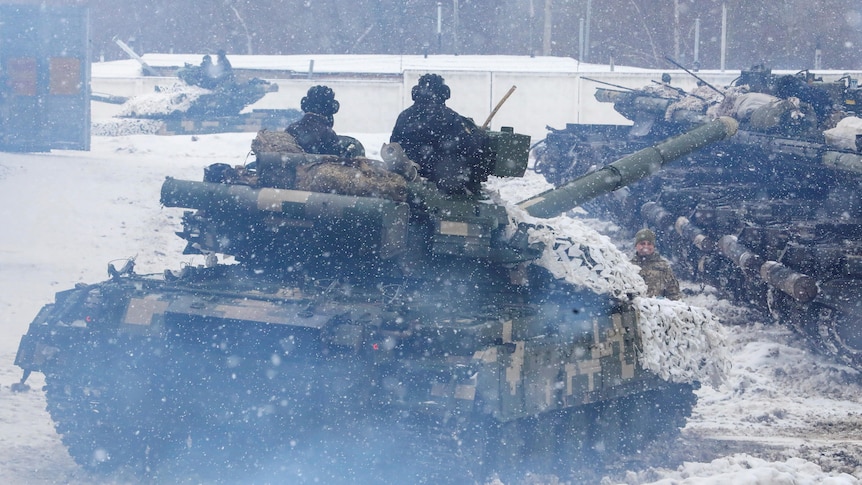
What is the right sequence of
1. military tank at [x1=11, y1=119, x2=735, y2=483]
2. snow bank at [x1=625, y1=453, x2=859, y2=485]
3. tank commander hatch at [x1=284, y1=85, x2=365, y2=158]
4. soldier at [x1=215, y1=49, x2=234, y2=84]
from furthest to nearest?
soldier at [x1=215, y1=49, x2=234, y2=84] → tank commander hatch at [x1=284, y1=85, x2=365, y2=158] → military tank at [x1=11, y1=119, x2=735, y2=483] → snow bank at [x1=625, y1=453, x2=859, y2=485]

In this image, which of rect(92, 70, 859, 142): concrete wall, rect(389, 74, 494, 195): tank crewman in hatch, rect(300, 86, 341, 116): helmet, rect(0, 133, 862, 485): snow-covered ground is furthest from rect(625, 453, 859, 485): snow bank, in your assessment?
rect(92, 70, 859, 142): concrete wall

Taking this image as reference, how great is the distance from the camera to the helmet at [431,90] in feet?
27.6

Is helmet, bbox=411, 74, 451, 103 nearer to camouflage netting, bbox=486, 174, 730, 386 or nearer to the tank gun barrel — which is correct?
camouflage netting, bbox=486, 174, 730, 386

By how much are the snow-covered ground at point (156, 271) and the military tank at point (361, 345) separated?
52 centimetres

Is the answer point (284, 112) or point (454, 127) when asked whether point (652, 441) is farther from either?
point (284, 112)

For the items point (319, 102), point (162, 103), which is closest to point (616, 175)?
point (319, 102)

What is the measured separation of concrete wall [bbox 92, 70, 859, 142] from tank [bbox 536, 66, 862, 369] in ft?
16.6

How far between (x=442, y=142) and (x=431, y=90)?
571 mm

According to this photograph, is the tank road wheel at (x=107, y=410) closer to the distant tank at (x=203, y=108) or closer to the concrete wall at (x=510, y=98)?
the distant tank at (x=203, y=108)

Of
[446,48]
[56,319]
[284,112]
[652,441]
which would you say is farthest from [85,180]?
[446,48]

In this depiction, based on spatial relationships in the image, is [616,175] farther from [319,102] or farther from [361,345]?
[361,345]

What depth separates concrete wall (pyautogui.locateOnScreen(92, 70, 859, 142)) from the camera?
25.1 meters

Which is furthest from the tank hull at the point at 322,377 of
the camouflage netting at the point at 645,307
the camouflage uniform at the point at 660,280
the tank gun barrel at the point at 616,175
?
the tank gun barrel at the point at 616,175

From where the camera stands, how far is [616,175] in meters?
9.47
